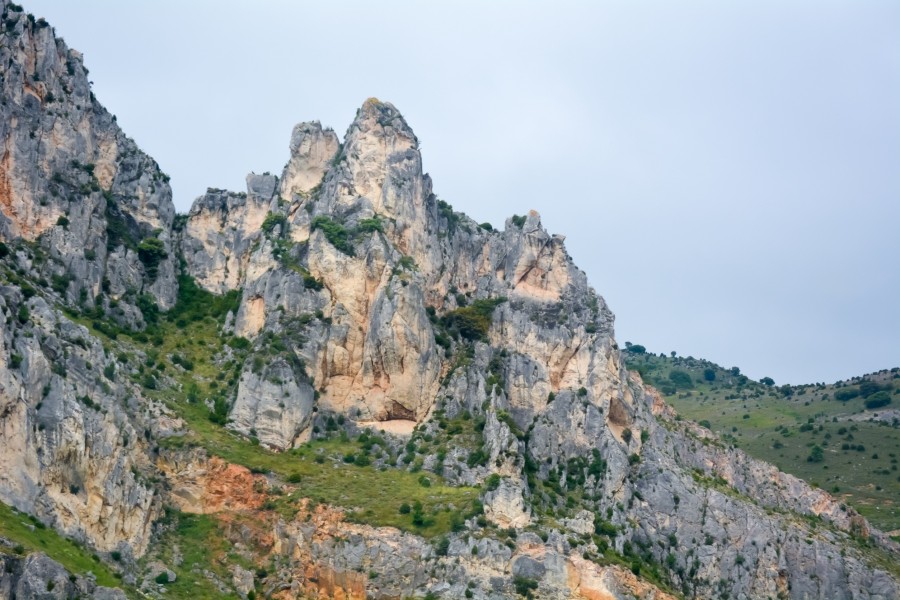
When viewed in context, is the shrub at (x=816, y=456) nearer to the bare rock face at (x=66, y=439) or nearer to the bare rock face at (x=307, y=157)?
the bare rock face at (x=307, y=157)

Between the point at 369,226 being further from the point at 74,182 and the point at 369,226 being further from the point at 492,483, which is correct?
the point at 492,483

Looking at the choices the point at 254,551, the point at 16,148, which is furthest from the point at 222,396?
the point at 16,148

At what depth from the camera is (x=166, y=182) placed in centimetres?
12494

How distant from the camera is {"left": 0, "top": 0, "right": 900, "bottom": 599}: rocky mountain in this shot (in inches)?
3455

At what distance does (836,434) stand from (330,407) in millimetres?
88155

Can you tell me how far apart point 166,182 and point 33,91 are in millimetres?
18780

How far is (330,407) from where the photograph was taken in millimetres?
108125

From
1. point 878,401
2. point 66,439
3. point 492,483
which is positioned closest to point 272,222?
point 492,483

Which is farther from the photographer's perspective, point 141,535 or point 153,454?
point 153,454

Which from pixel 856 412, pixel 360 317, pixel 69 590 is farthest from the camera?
pixel 856 412

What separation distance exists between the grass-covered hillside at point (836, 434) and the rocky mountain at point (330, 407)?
21.5m

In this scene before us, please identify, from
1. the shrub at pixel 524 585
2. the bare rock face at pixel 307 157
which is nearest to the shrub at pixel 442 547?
the shrub at pixel 524 585

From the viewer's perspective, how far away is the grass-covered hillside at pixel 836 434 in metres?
144

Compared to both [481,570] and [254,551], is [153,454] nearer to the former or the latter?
[254,551]
